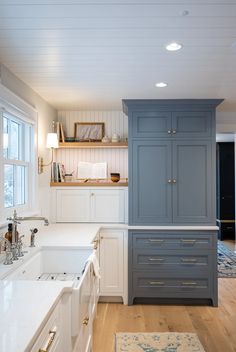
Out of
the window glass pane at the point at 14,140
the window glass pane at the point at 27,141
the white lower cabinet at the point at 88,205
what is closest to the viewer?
the window glass pane at the point at 14,140

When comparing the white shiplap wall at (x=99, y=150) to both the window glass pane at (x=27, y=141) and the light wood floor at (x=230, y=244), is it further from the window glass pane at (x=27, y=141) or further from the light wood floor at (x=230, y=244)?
the light wood floor at (x=230, y=244)

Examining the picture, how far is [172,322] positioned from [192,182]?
1.52 meters

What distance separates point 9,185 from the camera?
296 cm

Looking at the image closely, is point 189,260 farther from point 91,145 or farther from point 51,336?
point 51,336

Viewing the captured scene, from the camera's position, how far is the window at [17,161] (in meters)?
2.90

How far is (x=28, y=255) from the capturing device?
2.39 meters

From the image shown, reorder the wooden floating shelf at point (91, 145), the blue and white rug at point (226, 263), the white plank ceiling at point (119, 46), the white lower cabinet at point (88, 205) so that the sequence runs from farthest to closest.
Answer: the blue and white rug at point (226, 263), the wooden floating shelf at point (91, 145), the white lower cabinet at point (88, 205), the white plank ceiling at point (119, 46)

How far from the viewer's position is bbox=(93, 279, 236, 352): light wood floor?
286 cm

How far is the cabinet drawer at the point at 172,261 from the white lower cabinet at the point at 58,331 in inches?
80.5

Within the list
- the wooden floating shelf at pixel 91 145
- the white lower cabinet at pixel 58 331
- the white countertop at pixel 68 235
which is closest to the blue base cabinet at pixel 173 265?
the white countertop at pixel 68 235

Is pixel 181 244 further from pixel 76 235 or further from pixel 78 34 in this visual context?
pixel 78 34

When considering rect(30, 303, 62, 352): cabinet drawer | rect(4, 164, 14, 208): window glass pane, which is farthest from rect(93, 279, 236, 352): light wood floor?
rect(4, 164, 14, 208): window glass pane

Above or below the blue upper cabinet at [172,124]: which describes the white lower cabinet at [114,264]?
below

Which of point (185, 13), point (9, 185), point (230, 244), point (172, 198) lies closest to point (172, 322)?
point (172, 198)
